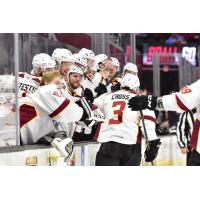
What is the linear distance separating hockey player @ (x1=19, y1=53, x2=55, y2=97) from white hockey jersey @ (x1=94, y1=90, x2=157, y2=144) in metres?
0.47

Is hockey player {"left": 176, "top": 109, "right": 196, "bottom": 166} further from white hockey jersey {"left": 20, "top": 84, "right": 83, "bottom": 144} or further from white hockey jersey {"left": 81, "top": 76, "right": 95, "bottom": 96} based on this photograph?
white hockey jersey {"left": 20, "top": 84, "right": 83, "bottom": 144}

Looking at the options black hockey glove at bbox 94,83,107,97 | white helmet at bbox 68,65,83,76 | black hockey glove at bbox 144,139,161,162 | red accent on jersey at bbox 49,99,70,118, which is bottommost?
black hockey glove at bbox 144,139,161,162

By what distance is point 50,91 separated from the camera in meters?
3.96

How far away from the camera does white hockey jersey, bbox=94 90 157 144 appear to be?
Answer: 4344 mm

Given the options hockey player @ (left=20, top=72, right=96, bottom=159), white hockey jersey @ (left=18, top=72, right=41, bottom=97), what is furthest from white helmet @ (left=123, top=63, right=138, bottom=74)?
hockey player @ (left=20, top=72, right=96, bottom=159)

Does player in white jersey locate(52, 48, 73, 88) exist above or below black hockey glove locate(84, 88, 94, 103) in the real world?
above

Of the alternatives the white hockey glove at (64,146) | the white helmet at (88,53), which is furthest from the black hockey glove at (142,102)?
the white helmet at (88,53)

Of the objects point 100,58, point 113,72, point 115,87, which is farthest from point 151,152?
point 100,58

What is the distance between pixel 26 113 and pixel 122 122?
68cm

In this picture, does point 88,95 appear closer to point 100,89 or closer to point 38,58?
point 100,89

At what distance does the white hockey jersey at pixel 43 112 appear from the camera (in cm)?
398

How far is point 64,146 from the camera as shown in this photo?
13.4 feet
